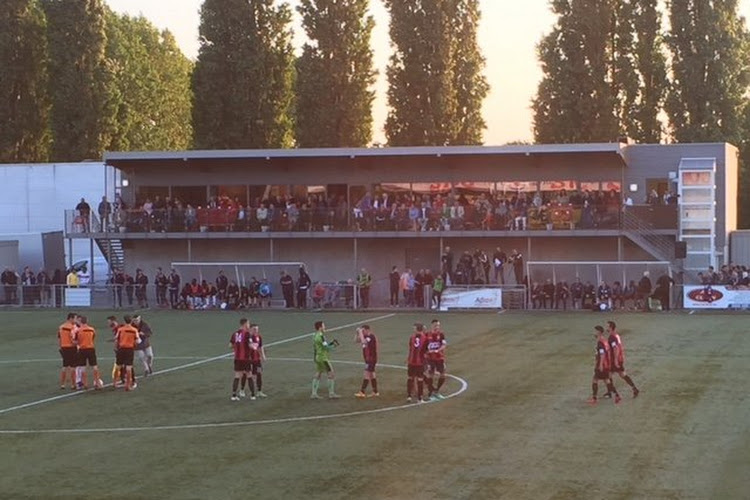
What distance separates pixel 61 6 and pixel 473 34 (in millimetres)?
24826

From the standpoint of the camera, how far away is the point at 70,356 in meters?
29.1

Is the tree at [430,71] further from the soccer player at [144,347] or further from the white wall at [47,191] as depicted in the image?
the soccer player at [144,347]

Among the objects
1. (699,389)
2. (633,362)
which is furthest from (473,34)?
(699,389)

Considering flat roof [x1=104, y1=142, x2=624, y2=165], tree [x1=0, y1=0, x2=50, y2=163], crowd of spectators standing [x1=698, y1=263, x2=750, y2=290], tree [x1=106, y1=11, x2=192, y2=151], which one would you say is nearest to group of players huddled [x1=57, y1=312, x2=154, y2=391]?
crowd of spectators standing [x1=698, y1=263, x2=750, y2=290]

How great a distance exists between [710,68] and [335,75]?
20.1 metres

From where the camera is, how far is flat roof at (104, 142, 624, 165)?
2098 inches

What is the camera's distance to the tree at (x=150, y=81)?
103312 mm

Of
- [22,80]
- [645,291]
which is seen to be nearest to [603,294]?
[645,291]

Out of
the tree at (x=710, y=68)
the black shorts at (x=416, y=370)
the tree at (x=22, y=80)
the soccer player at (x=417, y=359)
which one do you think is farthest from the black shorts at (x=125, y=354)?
the tree at (x=22, y=80)

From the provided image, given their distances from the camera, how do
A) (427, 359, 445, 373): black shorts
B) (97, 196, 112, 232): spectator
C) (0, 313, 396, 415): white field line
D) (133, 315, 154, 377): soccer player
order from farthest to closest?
(97, 196, 112, 232): spectator → (133, 315, 154, 377): soccer player → (0, 313, 396, 415): white field line → (427, 359, 445, 373): black shorts

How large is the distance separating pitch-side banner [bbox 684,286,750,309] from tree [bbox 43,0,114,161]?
1611 inches

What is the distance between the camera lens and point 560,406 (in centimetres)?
2491

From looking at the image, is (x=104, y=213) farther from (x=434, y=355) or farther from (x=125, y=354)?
(x=434, y=355)

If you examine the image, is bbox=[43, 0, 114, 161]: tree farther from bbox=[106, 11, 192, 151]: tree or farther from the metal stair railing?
the metal stair railing
